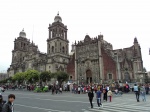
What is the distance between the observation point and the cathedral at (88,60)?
168 feet

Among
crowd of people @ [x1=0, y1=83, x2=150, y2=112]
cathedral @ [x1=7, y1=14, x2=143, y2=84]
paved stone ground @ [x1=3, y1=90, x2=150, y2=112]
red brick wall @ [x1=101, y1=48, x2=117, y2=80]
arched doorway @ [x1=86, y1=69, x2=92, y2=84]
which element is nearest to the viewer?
crowd of people @ [x1=0, y1=83, x2=150, y2=112]

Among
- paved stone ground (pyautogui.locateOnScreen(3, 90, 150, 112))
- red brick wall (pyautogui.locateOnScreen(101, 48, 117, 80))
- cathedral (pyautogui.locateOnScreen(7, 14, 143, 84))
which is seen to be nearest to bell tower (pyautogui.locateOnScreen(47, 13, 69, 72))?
cathedral (pyautogui.locateOnScreen(7, 14, 143, 84))

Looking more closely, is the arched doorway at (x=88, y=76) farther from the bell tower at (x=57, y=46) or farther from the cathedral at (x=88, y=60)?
the bell tower at (x=57, y=46)

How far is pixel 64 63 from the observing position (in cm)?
6456

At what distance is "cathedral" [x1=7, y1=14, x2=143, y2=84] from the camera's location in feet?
168

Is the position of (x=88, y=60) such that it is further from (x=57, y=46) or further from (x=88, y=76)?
(x=57, y=46)

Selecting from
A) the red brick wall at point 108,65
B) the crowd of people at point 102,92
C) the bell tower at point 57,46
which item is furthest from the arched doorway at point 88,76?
the crowd of people at point 102,92

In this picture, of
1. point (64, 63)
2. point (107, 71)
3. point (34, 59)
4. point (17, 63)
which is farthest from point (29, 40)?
point (107, 71)

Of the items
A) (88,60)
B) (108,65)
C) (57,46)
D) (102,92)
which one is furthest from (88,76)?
(102,92)

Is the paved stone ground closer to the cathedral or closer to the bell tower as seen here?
the cathedral

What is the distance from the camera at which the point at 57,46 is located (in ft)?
212

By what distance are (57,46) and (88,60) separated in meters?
16.5

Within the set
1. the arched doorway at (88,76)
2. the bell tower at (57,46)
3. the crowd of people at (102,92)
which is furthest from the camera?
the bell tower at (57,46)

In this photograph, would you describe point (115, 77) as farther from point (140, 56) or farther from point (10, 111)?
point (10, 111)
